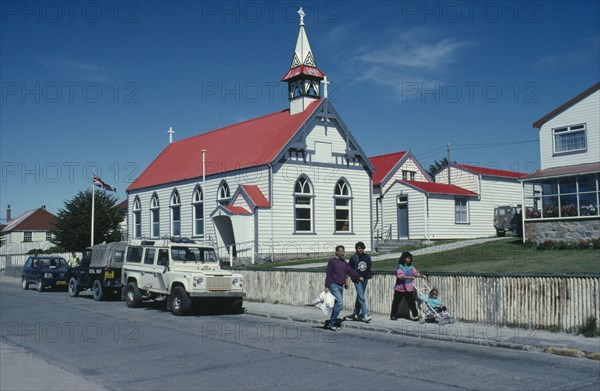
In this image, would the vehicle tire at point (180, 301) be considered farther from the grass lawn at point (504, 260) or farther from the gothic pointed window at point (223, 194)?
the gothic pointed window at point (223, 194)

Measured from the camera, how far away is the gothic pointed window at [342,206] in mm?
36469

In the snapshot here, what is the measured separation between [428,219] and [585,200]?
10.4 meters

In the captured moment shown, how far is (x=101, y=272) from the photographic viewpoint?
24547 mm

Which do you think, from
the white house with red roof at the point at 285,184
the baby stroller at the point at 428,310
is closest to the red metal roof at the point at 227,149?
the white house with red roof at the point at 285,184

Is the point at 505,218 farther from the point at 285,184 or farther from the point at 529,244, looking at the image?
the point at 285,184

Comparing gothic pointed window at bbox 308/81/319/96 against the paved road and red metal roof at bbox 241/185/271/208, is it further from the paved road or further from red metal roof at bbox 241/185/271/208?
the paved road

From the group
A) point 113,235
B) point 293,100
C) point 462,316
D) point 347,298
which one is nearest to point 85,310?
point 347,298

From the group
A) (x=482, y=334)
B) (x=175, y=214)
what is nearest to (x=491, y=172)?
(x=175, y=214)

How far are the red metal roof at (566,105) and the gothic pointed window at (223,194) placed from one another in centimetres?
1737

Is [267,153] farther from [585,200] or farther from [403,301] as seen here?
[403,301]

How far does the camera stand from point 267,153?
3444cm

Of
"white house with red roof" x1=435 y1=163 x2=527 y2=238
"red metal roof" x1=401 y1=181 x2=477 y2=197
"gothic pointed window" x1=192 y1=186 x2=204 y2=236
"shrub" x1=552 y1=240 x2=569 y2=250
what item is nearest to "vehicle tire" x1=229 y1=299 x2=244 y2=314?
"shrub" x1=552 y1=240 x2=569 y2=250

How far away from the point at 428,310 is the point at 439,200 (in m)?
24.8

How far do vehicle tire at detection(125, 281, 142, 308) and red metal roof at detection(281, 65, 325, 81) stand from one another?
63.3 ft
